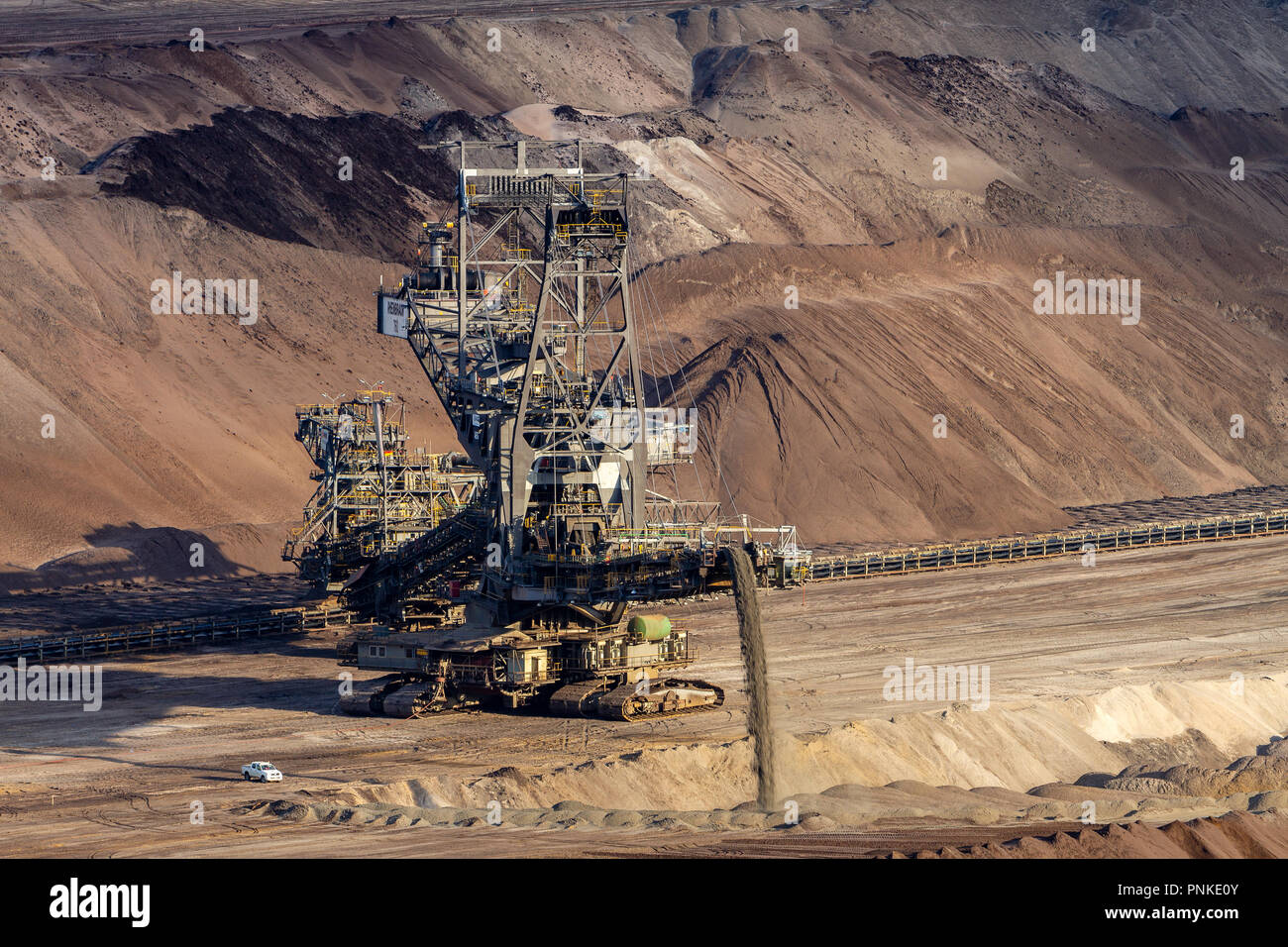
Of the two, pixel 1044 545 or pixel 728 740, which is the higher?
pixel 1044 545

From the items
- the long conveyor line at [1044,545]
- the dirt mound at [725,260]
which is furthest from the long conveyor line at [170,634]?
the long conveyor line at [1044,545]

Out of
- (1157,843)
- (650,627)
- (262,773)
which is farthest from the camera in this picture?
(650,627)

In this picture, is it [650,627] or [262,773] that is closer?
[262,773]

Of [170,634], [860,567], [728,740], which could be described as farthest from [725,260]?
[728,740]

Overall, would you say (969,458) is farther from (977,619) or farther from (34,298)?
(34,298)

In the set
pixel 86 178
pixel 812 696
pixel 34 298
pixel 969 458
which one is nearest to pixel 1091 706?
pixel 812 696

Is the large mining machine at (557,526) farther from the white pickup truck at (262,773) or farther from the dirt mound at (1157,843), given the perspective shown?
the dirt mound at (1157,843)

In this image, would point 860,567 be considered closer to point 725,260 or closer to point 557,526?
point 557,526
